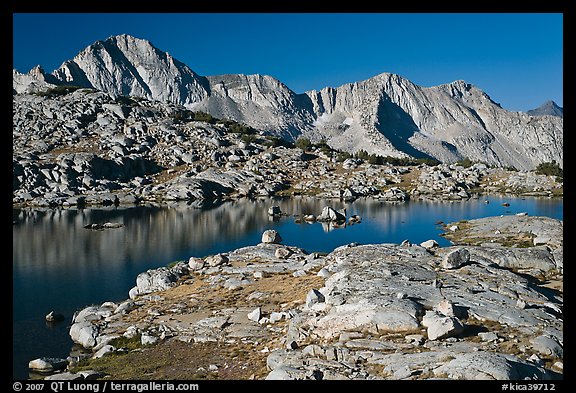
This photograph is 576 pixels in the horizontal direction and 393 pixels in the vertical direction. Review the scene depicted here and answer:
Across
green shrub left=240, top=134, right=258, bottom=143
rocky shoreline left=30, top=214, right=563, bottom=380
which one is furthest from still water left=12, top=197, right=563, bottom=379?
green shrub left=240, top=134, right=258, bottom=143

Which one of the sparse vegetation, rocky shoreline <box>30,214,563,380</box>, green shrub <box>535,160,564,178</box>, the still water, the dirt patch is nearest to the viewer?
rocky shoreline <box>30,214,563,380</box>

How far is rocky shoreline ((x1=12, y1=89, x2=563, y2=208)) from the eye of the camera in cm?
11875

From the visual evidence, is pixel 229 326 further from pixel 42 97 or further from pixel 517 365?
pixel 42 97

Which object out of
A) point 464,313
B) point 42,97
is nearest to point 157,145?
point 42,97

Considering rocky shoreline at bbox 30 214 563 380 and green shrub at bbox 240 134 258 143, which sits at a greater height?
green shrub at bbox 240 134 258 143

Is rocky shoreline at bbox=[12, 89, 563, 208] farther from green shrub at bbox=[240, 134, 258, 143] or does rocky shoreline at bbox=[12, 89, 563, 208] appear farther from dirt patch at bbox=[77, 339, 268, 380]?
dirt patch at bbox=[77, 339, 268, 380]

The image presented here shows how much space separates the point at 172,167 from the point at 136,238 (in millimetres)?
76443

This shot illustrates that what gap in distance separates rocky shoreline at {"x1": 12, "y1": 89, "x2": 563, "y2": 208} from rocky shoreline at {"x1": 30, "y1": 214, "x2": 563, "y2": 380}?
87.5m

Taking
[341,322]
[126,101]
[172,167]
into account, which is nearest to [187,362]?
[341,322]

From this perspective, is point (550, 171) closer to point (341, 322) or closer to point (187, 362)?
point (341, 322)

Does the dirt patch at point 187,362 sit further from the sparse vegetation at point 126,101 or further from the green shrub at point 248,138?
the sparse vegetation at point 126,101

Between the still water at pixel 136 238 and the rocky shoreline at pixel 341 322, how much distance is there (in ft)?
15.7

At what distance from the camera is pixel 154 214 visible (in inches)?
3725

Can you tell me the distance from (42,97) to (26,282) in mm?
151311
